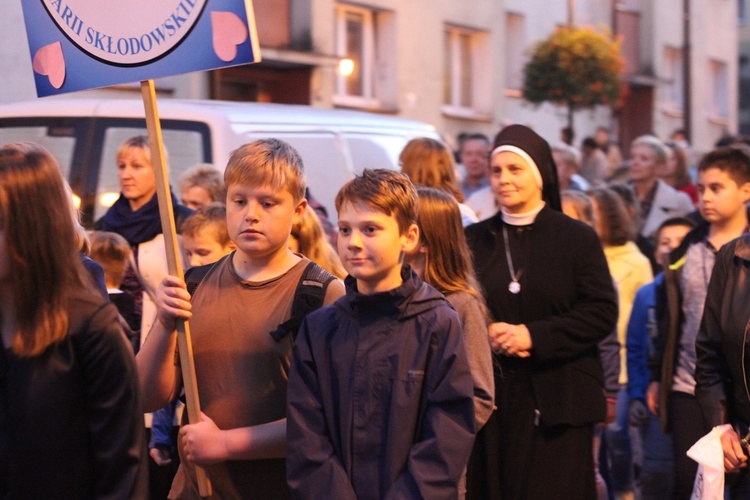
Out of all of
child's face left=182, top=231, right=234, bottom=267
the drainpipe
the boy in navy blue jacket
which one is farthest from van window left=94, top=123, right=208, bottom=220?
the drainpipe

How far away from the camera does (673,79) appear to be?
2938 cm

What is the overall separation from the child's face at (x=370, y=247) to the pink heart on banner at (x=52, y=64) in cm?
103

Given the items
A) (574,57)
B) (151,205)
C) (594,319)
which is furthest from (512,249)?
(574,57)

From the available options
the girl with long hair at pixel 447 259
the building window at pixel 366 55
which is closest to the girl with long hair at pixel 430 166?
the girl with long hair at pixel 447 259

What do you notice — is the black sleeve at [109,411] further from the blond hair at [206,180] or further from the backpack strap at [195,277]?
the blond hair at [206,180]

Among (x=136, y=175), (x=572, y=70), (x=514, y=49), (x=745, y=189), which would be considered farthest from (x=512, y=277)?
(x=514, y=49)

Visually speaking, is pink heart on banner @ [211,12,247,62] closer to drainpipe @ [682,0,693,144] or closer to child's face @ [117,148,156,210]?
child's face @ [117,148,156,210]

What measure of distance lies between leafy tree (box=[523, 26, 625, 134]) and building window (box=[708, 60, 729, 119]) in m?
11.8

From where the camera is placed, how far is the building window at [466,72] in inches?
827

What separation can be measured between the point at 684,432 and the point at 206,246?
2310 millimetres

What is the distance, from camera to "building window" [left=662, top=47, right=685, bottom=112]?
28.9m

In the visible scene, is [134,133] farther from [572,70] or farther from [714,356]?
[572,70]

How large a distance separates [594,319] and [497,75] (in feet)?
54.2

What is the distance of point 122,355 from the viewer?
3172 millimetres
